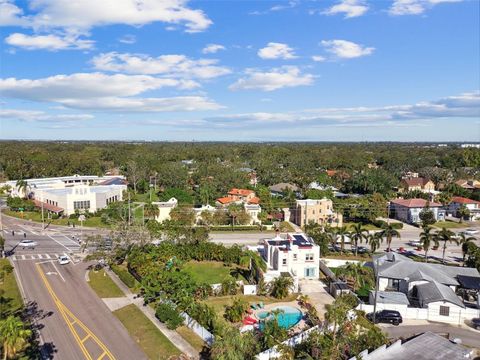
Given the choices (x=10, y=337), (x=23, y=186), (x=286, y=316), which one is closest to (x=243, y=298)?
(x=286, y=316)

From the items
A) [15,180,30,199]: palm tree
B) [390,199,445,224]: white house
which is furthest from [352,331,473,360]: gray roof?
[15,180,30,199]: palm tree

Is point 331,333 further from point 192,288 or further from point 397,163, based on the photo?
point 397,163

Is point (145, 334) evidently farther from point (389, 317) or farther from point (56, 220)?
point (56, 220)

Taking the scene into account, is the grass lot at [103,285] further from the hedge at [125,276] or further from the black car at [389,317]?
the black car at [389,317]

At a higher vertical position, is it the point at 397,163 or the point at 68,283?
the point at 397,163

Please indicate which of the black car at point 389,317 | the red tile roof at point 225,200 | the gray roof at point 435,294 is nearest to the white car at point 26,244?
the red tile roof at point 225,200

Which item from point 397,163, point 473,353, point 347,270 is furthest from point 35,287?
point 397,163
